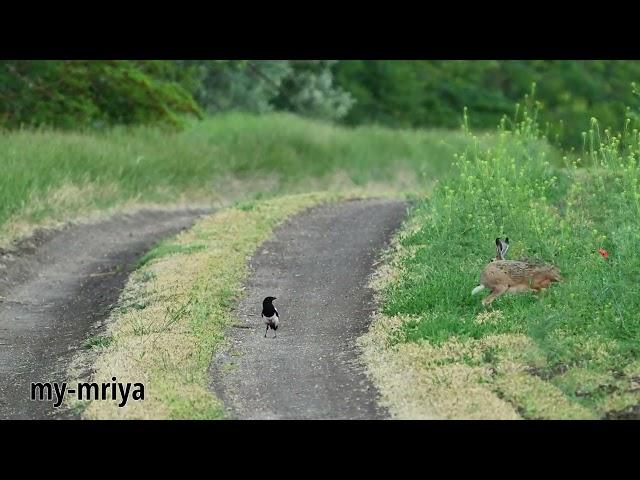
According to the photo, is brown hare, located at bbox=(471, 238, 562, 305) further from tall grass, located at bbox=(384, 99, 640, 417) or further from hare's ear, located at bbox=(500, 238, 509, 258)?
hare's ear, located at bbox=(500, 238, 509, 258)

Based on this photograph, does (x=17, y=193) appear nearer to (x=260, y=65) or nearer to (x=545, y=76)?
(x=260, y=65)

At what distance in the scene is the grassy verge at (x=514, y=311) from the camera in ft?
31.4

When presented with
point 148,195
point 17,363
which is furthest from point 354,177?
point 17,363

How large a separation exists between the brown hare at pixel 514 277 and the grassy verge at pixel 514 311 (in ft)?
0.36

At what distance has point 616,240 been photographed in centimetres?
1209

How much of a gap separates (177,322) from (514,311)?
3.31m

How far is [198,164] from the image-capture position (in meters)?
25.4

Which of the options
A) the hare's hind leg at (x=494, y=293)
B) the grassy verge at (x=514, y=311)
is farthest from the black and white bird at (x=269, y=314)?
the hare's hind leg at (x=494, y=293)

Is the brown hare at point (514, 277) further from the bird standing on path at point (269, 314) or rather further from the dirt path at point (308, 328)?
the bird standing on path at point (269, 314)

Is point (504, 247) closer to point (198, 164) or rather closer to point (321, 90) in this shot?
point (198, 164)

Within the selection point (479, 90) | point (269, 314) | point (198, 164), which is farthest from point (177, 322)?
point (479, 90)

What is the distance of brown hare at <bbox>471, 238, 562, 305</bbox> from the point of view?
462 inches

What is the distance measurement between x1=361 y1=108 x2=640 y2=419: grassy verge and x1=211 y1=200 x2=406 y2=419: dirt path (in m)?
0.28
